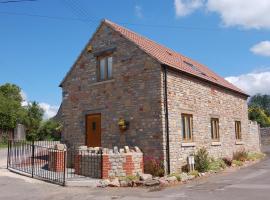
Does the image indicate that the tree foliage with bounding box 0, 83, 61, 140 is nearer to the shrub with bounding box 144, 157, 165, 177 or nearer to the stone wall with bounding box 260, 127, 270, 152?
the shrub with bounding box 144, 157, 165, 177

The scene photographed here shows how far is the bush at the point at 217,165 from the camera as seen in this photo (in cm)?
1729

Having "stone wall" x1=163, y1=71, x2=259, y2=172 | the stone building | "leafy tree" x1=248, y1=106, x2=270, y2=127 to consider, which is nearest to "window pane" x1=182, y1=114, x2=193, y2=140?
the stone building

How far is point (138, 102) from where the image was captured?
16562 millimetres

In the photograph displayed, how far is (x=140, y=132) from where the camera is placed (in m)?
16.2

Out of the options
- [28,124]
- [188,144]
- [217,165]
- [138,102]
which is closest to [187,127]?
[188,144]

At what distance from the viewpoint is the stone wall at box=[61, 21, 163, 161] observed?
1603 cm

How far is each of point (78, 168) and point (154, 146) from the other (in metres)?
3.29

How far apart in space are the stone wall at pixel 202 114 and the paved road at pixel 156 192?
249cm

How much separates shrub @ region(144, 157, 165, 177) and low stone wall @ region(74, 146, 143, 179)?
0.57m

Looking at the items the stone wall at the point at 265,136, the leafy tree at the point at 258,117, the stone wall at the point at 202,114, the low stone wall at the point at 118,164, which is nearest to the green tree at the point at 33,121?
the stone wall at the point at 202,114

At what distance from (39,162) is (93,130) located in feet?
9.77

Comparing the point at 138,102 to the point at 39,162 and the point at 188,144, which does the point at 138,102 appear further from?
the point at 39,162

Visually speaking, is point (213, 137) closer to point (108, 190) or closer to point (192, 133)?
point (192, 133)

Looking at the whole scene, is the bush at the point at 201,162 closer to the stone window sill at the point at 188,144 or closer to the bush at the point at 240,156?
the stone window sill at the point at 188,144
